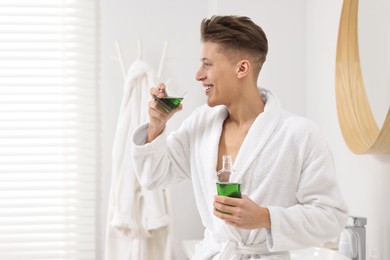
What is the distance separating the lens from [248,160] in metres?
1.77

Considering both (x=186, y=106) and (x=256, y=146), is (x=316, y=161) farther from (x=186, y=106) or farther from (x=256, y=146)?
(x=186, y=106)

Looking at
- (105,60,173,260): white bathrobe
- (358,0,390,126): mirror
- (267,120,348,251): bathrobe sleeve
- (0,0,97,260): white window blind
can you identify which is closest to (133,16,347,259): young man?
(267,120,348,251): bathrobe sleeve

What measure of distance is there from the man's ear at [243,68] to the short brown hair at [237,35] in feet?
0.07

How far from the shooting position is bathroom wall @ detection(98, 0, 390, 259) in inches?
90.5

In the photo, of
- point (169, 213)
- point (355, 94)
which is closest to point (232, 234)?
point (355, 94)

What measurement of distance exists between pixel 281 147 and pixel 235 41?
317 mm

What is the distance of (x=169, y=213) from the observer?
3041mm

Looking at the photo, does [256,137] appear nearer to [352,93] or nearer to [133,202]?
[352,93]

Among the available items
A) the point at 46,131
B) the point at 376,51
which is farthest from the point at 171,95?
the point at 46,131

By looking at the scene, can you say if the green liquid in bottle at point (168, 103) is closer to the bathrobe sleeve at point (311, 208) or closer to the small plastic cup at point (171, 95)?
the small plastic cup at point (171, 95)

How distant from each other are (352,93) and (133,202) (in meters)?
1.18

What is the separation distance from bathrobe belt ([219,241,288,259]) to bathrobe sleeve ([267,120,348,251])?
8cm

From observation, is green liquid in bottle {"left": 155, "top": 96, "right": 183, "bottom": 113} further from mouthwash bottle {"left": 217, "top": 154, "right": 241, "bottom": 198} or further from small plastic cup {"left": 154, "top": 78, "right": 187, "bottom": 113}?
mouthwash bottle {"left": 217, "top": 154, "right": 241, "bottom": 198}

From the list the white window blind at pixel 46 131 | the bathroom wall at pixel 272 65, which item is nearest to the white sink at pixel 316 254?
the bathroom wall at pixel 272 65
